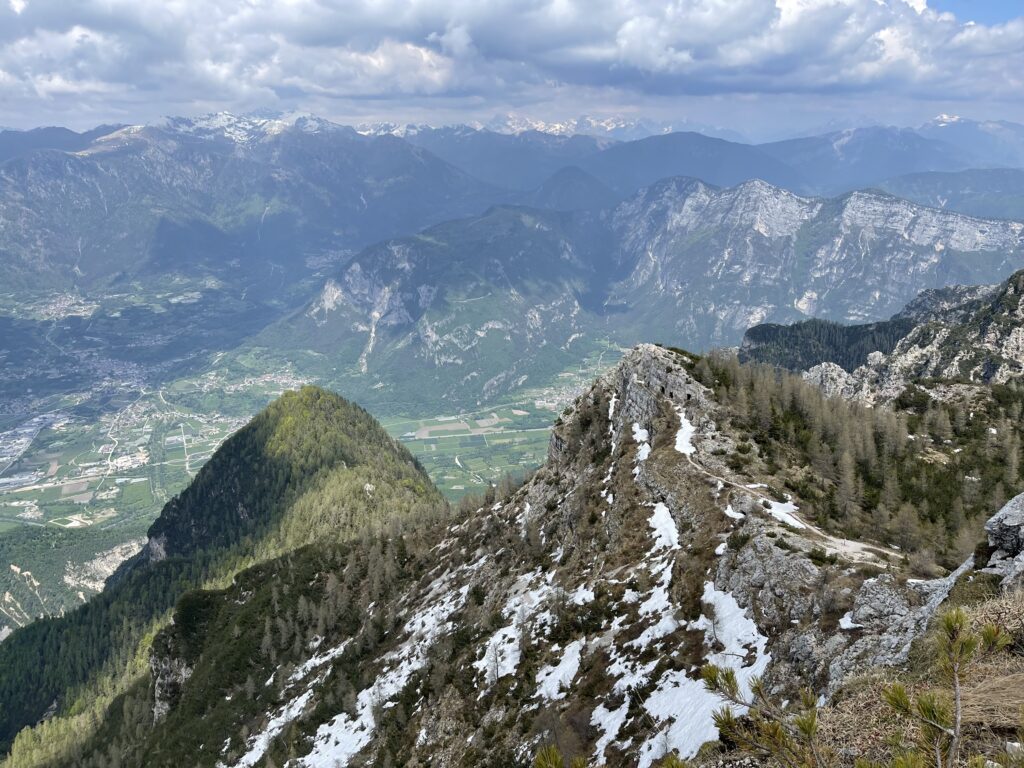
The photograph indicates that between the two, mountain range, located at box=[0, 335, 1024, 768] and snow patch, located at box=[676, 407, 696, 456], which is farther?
snow patch, located at box=[676, 407, 696, 456]

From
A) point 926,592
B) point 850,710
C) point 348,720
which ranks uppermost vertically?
point 850,710

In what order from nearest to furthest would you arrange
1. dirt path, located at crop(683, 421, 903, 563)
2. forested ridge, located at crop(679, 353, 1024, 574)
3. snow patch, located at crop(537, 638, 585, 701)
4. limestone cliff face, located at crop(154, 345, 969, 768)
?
limestone cliff face, located at crop(154, 345, 969, 768), dirt path, located at crop(683, 421, 903, 563), snow patch, located at crop(537, 638, 585, 701), forested ridge, located at crop(679, 353, 1024, 574)

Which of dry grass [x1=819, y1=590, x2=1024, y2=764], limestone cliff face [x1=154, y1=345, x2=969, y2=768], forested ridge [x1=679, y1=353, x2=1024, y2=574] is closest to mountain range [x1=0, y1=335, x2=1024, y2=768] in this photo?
dry grass [x1=819, y1=590, x2=1024, y2=764]

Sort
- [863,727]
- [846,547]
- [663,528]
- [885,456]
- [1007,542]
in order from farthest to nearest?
1. [885,456]
2. [663,528]
3. [846,547]
4. [1007,542]
5. [863,727]

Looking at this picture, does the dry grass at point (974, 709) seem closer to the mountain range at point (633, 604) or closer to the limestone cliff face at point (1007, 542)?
the mountain range at point (633, 604)

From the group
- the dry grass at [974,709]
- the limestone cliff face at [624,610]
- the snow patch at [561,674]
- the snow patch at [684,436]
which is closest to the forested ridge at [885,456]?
the snow patch at [684,436]

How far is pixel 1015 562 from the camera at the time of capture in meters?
32.8

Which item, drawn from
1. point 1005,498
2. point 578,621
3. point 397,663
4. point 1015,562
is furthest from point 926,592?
point 397,663

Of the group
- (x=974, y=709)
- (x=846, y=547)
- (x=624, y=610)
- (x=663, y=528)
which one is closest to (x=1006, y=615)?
(x=974, y=709)

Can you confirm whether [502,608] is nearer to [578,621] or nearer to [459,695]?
[459,695]

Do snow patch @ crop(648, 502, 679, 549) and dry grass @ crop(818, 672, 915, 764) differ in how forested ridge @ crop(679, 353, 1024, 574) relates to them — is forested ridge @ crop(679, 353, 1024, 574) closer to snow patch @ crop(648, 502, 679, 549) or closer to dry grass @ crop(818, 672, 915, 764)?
snow patch @ crop(648, 502, 679, 549)

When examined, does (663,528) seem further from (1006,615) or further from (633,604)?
(1006,615)

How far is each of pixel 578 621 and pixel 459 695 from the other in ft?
62.7

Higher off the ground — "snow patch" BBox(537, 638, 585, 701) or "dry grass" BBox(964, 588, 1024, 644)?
"dry grass" BBox(964, 588, 1024, 644)
